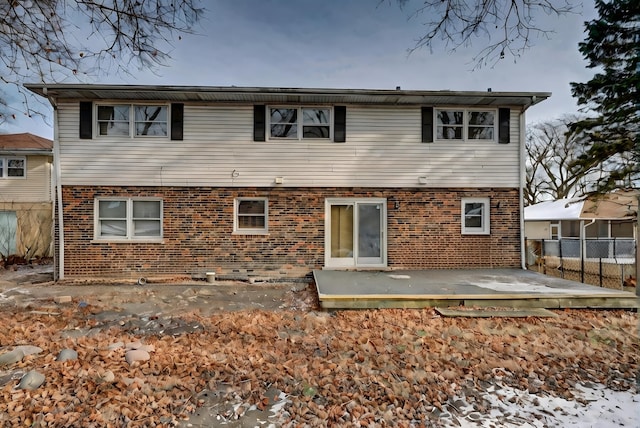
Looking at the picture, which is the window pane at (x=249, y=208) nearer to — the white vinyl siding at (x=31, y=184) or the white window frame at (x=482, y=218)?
the white window frame at (x=482, y=218)

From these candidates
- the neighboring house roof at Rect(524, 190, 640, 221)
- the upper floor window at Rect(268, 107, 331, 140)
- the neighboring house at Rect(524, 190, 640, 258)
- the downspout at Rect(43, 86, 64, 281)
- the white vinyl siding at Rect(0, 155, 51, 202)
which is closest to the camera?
the downspout at Rect(43, 86, 64, 281)

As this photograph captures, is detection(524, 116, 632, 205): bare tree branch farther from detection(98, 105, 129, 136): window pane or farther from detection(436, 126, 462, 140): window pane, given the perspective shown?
detection(98, 105, 129, 136): window pane

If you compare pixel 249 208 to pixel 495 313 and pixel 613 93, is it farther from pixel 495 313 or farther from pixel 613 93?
pixel 613 93

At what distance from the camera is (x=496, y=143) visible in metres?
9.50

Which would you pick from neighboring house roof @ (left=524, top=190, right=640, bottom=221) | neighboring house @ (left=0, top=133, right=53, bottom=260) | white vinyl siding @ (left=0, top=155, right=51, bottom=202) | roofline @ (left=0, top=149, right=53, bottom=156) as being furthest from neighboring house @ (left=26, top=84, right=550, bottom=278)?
neighboring house roof @ (left=524, top=190, right=640, bottom=221)

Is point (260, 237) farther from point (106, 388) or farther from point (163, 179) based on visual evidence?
point (106, 388)

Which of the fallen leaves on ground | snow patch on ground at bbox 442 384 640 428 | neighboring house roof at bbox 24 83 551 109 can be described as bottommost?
snow patch on ground at bbox 442 384 640 428

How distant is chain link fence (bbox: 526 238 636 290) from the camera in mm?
10648

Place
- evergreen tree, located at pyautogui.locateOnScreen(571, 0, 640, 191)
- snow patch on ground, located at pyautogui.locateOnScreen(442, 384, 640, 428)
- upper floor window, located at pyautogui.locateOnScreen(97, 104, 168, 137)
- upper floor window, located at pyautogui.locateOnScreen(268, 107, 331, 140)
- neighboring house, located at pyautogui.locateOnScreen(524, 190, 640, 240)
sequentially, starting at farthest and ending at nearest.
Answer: neighboring house, located at pyautogui.locateOnScreen(524, 190, 640, 240) → upper floor window, located at pyautogui.locateOnScreen(268, 107, 331, 140) → upper floor window, located at pyautogui.locateOnScreen(97, 104, 168, 137) → evergreen tree, located at pyautogui.locateOnScreen(571, 0, 640, 191) → snow patch on ground, located at pyautogui.locateOnScreen(442, 384, 640, 428)

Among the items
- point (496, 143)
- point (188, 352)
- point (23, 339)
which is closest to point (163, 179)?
point (23, 339)

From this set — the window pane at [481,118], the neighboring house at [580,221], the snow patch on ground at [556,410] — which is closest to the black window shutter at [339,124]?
the window pane at [481,118]

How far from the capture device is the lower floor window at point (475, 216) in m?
9.50

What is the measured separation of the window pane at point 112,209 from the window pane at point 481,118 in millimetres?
10142

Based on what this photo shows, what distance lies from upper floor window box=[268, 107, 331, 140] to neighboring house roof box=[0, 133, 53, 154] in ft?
40.7
